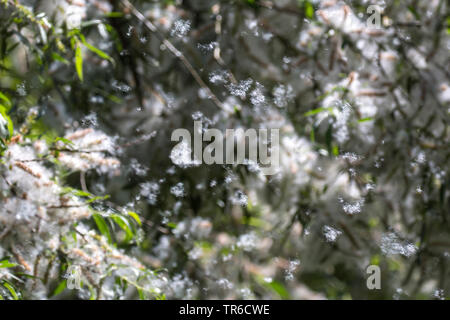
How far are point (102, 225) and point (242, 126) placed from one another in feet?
0.87

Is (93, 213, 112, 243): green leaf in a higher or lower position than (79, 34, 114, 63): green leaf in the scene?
lower

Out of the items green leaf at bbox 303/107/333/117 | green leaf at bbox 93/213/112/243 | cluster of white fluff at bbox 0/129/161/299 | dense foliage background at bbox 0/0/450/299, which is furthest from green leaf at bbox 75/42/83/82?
green leaf at bbox 303/107/333/117

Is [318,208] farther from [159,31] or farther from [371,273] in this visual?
[159,31]

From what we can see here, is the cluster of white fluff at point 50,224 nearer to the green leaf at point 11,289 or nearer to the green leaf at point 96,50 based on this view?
the green leaf at point 11,289

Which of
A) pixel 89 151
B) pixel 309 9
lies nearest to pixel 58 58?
pixel 89 151

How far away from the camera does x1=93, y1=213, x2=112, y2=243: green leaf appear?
2.05 ft

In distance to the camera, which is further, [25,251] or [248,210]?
[248,210]

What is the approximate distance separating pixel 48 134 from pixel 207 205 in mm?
264

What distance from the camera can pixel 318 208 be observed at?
27.8 inches

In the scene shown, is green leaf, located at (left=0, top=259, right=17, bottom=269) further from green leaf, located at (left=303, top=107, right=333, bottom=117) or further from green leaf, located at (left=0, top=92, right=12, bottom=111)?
green leaf, located at (left=303, top=107, right=333, bottom=117)

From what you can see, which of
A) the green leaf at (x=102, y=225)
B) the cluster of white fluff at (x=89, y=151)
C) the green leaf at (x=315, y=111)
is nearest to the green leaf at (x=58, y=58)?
the cluster of white fluff at (x=89, y=151)

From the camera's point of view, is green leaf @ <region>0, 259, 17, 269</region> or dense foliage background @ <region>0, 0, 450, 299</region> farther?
dense foliage background @ <region>0, 0, 450, 299</region>

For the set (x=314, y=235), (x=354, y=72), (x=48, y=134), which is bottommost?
(x=314, y=235)
